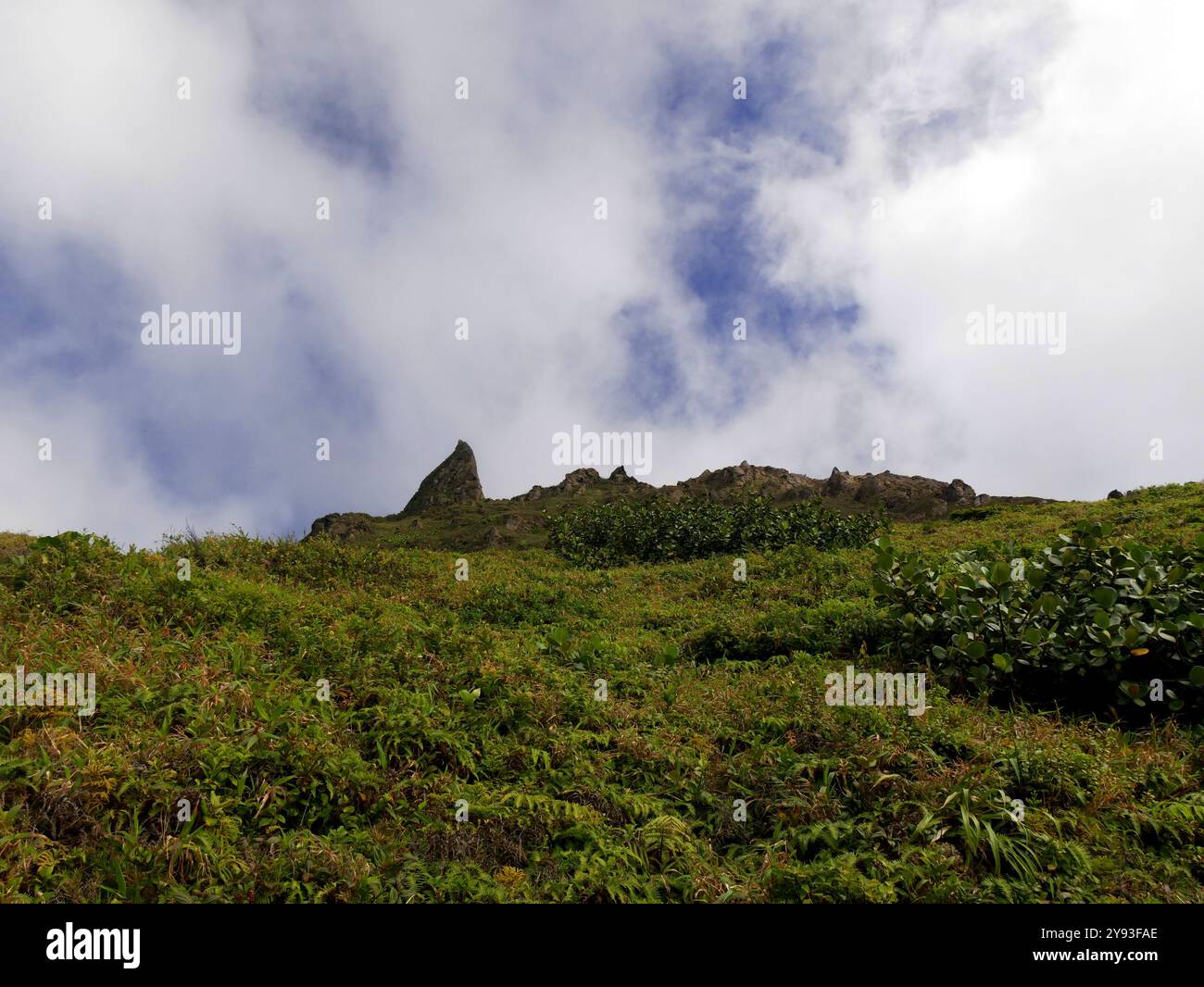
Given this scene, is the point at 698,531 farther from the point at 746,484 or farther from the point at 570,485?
the point at 570,485

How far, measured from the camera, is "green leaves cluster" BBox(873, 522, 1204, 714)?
7957 millimetres

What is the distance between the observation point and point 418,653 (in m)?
8.20

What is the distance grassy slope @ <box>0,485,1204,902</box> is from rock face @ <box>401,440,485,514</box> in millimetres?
30512

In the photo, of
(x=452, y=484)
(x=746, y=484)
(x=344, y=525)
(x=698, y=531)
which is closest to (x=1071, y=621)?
(x=698, y=531)

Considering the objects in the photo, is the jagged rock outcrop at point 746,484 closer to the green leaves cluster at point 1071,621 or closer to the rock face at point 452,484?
the rock face at point 452,484

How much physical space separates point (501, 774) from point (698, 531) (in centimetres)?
1823

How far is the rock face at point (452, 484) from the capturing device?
4034 cm

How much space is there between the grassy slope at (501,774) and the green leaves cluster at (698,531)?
13703 mm

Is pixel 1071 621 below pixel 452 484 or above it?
below

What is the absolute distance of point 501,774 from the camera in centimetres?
628
